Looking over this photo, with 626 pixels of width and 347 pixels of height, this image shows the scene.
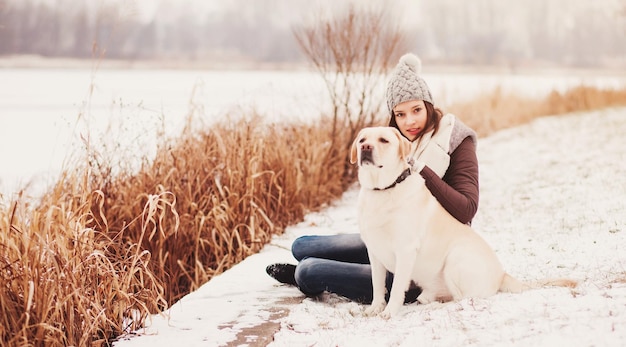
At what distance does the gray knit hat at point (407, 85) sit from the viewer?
3.23 meters

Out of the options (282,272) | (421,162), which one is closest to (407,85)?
(421,162)

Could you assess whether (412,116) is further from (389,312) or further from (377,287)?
(389,312)

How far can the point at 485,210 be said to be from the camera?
579cm

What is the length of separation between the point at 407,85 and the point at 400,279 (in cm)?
104

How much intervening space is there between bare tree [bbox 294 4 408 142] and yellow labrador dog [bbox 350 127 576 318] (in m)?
3.93

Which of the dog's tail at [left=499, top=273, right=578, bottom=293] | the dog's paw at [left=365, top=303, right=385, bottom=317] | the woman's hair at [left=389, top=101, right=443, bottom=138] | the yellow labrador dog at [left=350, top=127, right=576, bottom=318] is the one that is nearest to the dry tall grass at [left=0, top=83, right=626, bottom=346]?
the dog's paw at [left=365, top=303, right=385, bottom=317]

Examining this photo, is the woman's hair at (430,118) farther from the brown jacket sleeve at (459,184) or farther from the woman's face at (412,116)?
the brown jacket sleeve at (459,184)

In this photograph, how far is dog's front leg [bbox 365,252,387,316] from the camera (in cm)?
305

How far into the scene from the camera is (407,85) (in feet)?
10.7

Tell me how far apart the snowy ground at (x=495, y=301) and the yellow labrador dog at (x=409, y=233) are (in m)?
0.12

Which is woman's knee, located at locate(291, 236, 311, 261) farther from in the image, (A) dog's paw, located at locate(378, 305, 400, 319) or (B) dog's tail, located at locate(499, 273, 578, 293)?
(B) dog's tail, located at locate(499, 273, 578, 293)

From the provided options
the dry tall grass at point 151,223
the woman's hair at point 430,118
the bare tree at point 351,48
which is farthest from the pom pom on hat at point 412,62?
the bare tree at point 351,48

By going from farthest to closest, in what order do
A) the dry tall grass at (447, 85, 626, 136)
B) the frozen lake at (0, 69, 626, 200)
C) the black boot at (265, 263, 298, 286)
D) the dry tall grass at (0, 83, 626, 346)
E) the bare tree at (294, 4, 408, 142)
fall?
the dry tall grass at (447, 85, 626, 136) → the bare tree at (294, 4, 408, 142) → the frozen lake at (0, 69, 626, 200) → the black boot at (265, 263, 298, 286) → the dry tall grass at (0, 83, 626, 346)

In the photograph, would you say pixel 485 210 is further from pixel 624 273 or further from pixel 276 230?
pixel 624 273
